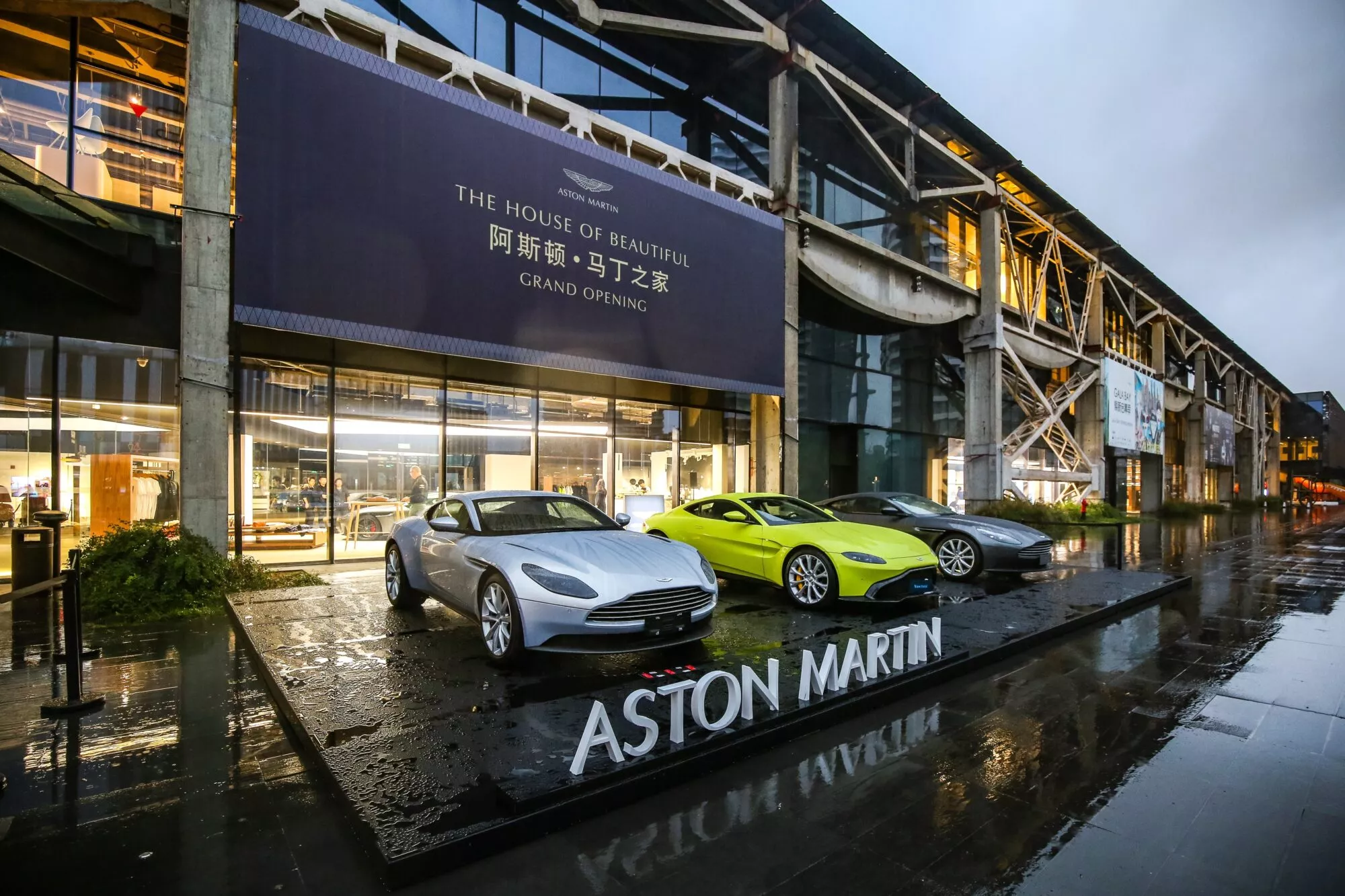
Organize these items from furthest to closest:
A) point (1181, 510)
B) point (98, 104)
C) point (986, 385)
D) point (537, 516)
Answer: point (1181, 510)
point (986, 385)
point (98, 104)
point (537, 516)

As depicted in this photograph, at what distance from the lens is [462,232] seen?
34.8 feet

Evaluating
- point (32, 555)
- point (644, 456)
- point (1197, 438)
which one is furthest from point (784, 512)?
point (1197, 438)

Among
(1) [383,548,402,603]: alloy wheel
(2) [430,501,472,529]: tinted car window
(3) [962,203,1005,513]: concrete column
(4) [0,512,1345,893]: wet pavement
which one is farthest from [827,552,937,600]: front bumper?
(3) [962,203,1005,513]: concrete column

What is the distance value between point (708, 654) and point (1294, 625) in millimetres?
7050

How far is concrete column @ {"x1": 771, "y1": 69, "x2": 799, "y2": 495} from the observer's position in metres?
15.6

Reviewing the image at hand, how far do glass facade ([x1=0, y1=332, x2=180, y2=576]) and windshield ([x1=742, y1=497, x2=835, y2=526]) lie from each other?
873 centimetres

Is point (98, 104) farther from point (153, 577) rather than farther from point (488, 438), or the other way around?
point (488, 438)

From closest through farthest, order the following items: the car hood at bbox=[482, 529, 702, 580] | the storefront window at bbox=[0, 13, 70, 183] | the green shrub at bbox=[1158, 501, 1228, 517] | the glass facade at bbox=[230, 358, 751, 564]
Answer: the car hood at bbox=[482, 529, 702, 580] → the storefront window at bbox=[0, 13, 70, 183] → the glass facade at bbox=[230, 358, 751, 564] → the green shrub at bbox=[1158, 501, 1228, 517]

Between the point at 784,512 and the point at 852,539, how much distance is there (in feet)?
4.03

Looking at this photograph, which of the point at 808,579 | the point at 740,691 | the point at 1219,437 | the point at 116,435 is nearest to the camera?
the point at 740,691

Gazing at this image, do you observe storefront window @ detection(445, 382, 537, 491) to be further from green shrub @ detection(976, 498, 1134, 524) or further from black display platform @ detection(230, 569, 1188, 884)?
green shrub @ detection(976, 498, 1134, 524)

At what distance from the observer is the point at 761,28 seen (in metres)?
15.2

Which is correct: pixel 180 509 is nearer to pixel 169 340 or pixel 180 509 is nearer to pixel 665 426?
pixel 169 340

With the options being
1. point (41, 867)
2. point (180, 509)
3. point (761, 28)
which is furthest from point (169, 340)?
point (761, 28)
